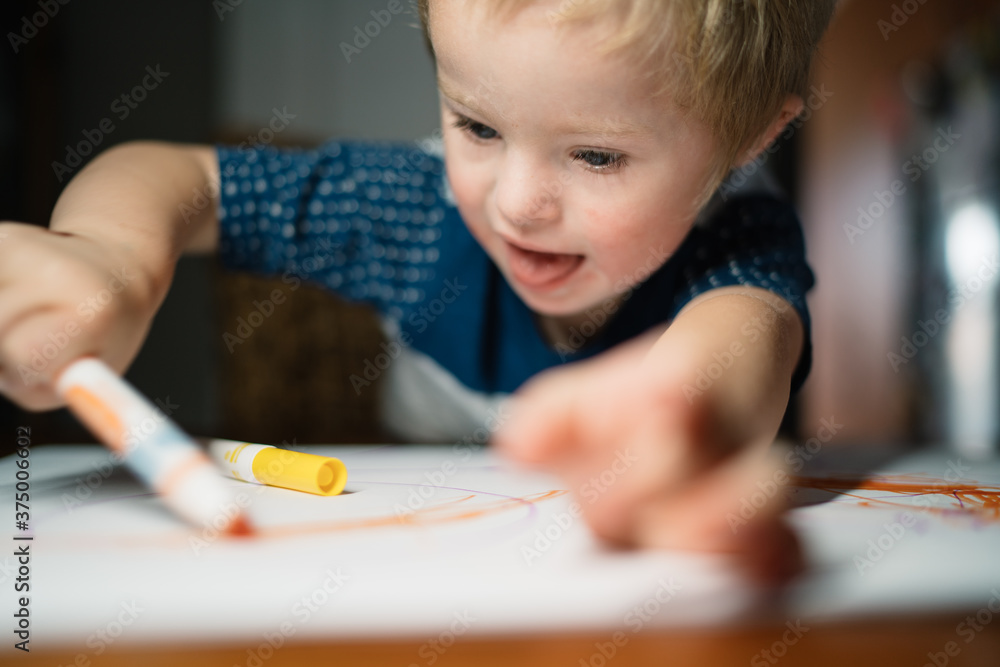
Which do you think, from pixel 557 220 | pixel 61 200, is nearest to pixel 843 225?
pixel 557 220

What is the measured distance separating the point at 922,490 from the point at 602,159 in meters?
0.27

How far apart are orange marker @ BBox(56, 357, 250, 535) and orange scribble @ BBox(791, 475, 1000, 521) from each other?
314 mm

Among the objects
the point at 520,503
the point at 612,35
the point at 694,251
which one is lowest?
the point at 520,503

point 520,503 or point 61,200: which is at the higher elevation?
point 61,200

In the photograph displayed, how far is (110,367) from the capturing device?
38 cm

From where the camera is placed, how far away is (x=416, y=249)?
2.52 feet

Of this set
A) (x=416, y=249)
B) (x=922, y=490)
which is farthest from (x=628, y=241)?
(x=416, y=249)

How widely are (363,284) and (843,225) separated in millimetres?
1477

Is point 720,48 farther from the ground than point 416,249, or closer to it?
farther from the ground

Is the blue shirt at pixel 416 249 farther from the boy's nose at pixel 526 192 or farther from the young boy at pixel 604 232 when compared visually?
the boy's nose at pixel 526 192

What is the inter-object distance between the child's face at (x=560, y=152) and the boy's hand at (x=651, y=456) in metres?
0.15

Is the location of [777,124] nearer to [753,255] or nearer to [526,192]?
[753,255]

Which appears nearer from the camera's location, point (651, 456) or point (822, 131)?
point (651, 456)

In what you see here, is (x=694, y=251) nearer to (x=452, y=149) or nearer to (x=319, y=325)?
(x=452, y=149)
